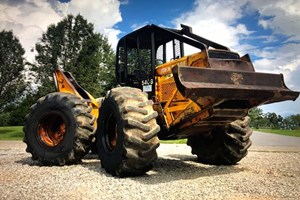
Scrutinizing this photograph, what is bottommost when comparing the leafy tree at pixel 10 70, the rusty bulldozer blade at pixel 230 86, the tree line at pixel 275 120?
the tree line at pixel 275 120

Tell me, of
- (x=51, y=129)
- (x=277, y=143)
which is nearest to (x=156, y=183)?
(x=51, y=129)

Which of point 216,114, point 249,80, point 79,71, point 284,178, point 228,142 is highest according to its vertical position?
point 79,71

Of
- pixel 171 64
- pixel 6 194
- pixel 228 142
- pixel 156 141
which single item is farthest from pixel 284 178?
pixel 6 194

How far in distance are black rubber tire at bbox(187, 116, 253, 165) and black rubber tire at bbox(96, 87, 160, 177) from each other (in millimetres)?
2346

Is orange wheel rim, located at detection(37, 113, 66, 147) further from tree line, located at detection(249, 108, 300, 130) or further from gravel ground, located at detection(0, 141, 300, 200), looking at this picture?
tree line, located at detection(249, 108, 300, 130)

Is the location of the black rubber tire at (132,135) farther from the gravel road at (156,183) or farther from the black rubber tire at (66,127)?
the black rubber tire at (66,127)

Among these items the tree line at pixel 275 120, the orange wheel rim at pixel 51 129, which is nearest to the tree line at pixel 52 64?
the orange wheel rim at pixel 51 129

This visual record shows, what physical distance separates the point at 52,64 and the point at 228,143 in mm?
33095

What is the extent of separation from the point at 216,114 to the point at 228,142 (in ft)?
5.79

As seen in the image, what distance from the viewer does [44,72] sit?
124 ft

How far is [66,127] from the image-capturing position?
8.37m

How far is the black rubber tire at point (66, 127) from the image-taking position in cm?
816

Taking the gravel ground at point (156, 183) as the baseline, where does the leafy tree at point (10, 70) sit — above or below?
above

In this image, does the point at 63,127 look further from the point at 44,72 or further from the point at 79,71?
the point at 44,72
